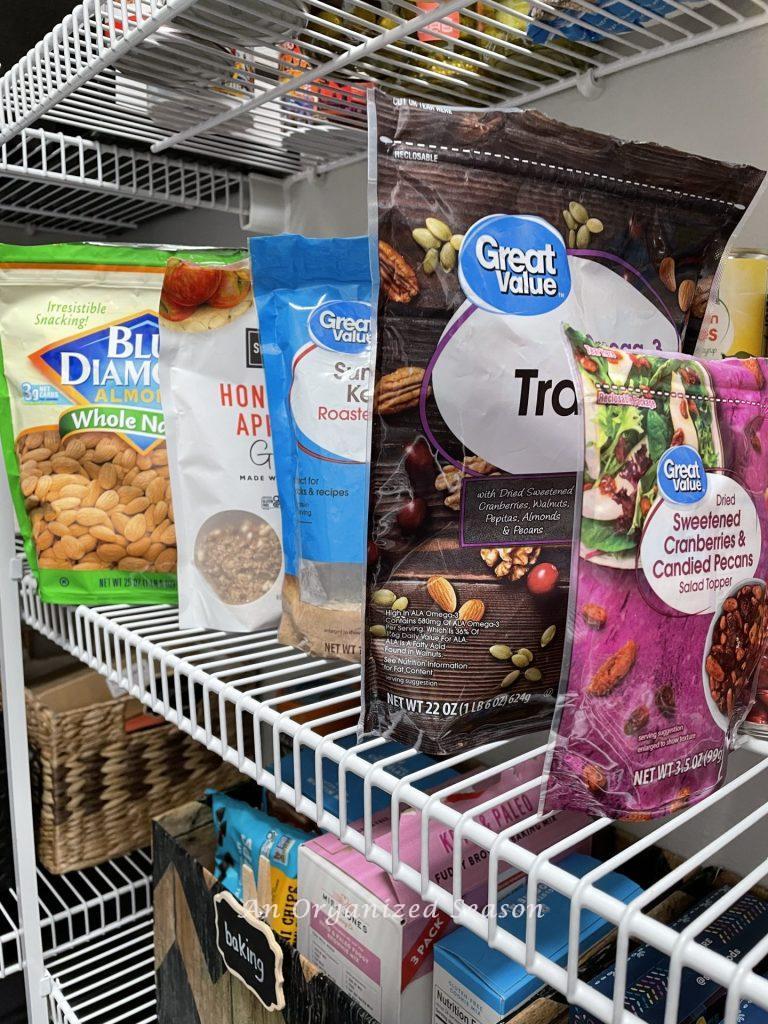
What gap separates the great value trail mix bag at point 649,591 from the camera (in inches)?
18.1

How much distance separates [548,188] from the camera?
21.4 inches

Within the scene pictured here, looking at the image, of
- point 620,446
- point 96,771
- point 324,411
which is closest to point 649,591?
point 620,446

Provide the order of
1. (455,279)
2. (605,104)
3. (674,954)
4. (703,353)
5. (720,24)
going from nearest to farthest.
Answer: (674,954) < (455,279) < (703,353) < (720,24) < (605,104)

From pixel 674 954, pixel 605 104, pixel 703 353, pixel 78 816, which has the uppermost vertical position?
pixel 605 104

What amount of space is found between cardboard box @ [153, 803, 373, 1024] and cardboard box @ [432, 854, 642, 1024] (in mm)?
75

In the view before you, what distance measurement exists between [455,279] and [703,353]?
0.24 m

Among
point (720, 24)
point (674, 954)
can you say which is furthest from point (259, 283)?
point (674, 954)

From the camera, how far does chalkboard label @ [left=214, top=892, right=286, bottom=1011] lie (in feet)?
2.23

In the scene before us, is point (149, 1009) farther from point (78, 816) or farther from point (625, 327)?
point (625, 327)

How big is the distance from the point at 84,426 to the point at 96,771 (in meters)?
0.56

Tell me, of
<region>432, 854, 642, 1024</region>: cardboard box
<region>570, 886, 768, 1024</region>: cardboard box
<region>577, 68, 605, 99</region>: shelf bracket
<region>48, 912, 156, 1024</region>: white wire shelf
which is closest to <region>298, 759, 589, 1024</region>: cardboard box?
→ <region>432, 854, 642, 1024</region>: cardboard box

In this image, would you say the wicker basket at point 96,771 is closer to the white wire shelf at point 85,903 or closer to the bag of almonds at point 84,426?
the white wire shelf at point 85,903

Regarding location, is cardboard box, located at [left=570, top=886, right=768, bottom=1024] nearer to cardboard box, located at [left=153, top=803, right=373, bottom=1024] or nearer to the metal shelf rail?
the metal shelf rail

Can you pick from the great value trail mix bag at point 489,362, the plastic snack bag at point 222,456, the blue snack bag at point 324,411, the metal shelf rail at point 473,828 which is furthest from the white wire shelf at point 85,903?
the great value trail mix bag at point 489,362
